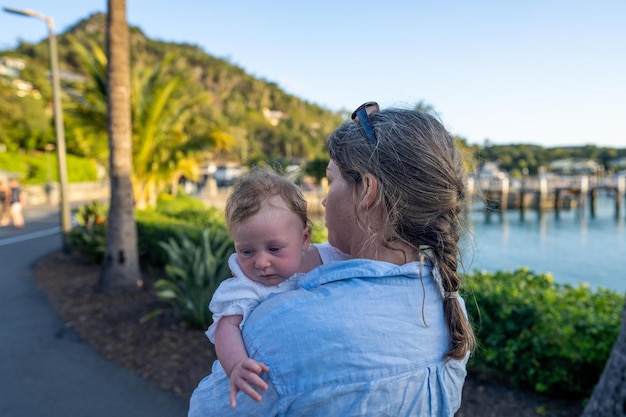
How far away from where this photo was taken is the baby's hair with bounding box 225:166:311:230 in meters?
1.44

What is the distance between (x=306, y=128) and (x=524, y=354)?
8967 centimetres

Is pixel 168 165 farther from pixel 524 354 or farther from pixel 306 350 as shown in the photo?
pixel 306 350

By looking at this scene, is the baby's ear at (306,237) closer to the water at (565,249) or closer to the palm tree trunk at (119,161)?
the water at (565,249)

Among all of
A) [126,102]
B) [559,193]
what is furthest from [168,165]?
[559,193]

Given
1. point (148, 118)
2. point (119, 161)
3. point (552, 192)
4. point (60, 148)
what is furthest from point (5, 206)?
point (552, 192)

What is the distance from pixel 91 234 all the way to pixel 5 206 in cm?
1086

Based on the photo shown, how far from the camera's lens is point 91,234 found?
34.8 ft

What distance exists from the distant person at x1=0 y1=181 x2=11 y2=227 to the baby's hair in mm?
19129

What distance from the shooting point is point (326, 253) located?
1.52 meters

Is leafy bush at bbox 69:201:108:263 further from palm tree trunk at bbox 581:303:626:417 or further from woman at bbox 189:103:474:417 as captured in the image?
woman at bbox 189:103:474:417

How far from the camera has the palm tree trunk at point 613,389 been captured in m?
2.71

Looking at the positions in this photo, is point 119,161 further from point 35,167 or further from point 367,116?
point 35,167

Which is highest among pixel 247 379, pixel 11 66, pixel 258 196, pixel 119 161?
pixel 11 66

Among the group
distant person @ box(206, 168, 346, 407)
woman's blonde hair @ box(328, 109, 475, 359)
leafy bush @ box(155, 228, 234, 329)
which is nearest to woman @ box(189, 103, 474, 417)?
woman's blonde hair @ box(328, 109, 475, 359)
